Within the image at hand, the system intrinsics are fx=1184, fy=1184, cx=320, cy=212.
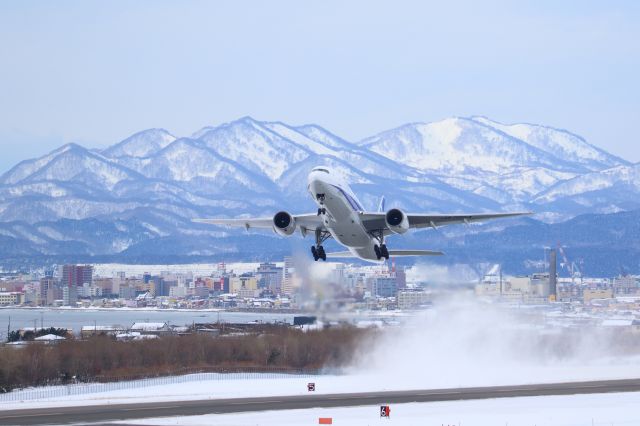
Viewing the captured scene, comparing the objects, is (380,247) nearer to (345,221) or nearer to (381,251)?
(381,251)

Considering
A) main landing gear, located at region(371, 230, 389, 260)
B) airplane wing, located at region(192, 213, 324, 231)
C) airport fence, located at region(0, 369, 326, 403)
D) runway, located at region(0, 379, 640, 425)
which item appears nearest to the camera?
runway, located at region(0, 379, 640, 425)

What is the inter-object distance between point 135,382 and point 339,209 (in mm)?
24605

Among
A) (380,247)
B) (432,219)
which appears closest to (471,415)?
(380,247)

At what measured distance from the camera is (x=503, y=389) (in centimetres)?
6756

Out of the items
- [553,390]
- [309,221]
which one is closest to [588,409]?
[553,390]

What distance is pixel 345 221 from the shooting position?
63.5 metres

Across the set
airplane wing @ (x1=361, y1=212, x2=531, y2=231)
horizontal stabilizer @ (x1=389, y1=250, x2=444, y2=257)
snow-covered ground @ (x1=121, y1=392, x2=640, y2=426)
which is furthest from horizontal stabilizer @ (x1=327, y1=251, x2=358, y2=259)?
snow-covered ground @ (x1=121, y1=392, x2=640, y2=426)

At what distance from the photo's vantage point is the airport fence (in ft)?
238

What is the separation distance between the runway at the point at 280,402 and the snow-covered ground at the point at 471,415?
2.12m

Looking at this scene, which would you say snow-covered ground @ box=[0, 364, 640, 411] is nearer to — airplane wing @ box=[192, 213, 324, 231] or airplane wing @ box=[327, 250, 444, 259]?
airplane wing @ box=[327, 250, 444, 259]

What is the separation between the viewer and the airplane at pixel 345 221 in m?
61.5

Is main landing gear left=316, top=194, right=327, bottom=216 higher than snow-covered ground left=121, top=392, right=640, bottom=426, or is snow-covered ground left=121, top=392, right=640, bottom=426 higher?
main landing gear left=316, top=194, right=327, bottom=216

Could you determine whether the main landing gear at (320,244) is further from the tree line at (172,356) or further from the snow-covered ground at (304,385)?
the tree line at (172,356)

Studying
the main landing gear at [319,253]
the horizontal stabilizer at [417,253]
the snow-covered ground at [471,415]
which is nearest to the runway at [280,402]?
the snow-covered ground at [471,415]
